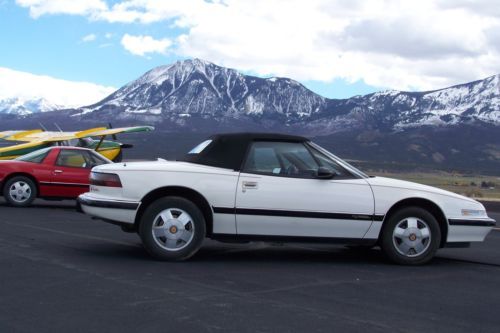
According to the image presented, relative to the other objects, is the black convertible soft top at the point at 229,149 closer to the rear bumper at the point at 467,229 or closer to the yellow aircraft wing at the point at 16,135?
the rear bumper at the point at 467,229

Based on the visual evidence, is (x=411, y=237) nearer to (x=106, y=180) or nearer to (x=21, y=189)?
(x=106, y=180)

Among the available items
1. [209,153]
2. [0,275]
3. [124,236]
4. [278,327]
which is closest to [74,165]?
[124,236]

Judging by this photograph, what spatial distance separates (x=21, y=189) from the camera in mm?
13461

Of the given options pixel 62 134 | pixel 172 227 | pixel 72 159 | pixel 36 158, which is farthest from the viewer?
pixel 62 134

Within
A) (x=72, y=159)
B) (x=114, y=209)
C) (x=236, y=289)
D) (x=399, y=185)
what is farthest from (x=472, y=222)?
(x=72, y=159)

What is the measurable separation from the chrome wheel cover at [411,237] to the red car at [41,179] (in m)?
7.61

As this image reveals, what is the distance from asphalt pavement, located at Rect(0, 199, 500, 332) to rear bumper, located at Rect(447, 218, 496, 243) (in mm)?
342

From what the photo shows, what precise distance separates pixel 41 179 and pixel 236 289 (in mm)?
8397

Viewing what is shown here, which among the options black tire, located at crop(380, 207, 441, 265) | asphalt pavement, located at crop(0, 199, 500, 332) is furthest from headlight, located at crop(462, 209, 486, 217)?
asphalt pavement, located at crop(0, 199, 500, 332)

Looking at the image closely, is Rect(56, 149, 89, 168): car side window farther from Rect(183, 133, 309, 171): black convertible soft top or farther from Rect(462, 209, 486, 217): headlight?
Rect(462, 209, 486, 217): headlight

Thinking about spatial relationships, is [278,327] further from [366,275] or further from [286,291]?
[366,275]

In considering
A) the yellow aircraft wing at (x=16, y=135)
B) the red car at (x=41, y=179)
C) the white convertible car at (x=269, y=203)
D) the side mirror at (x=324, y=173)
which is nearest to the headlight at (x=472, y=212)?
the white convertible car at (x=269, y=203)

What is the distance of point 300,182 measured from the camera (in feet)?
24.5

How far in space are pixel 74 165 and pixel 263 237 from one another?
7406 mm
